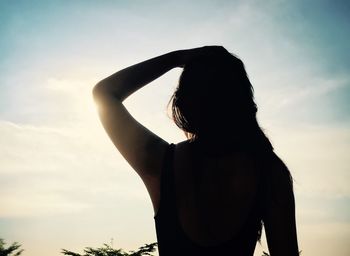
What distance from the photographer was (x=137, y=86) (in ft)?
6.74

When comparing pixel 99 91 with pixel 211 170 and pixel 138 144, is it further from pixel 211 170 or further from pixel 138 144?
pixel 211 170

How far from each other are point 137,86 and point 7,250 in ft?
70.0

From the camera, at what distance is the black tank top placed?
1.53 m

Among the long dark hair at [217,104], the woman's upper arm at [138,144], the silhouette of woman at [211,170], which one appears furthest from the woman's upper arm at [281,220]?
the woman's upper arm at [138,144]

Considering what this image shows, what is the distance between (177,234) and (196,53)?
1.17m

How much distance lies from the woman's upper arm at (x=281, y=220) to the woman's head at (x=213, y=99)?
0.40 metres

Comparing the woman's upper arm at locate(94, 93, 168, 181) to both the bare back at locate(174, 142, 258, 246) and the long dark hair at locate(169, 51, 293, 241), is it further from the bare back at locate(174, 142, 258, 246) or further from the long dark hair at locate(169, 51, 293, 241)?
the long dark hair at locate(169, 51, 293, 241)

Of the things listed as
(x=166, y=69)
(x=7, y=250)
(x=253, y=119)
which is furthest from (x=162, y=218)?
(x=7, y=250)

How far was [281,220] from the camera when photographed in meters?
1.54

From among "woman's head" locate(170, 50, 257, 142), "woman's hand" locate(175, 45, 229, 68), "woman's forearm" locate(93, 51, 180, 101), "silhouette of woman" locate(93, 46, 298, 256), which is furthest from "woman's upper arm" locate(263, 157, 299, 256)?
"woman's forearm" locate(93, 51, 180, 101)

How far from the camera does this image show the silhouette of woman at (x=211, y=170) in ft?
5.09

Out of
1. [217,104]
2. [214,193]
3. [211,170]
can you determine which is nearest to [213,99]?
[217,104]

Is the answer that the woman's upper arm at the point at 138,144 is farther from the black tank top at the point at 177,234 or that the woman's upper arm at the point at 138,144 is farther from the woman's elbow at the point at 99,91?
the woman's elbow at the point at 99,91

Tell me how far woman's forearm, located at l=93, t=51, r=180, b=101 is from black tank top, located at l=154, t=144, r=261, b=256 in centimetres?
58
